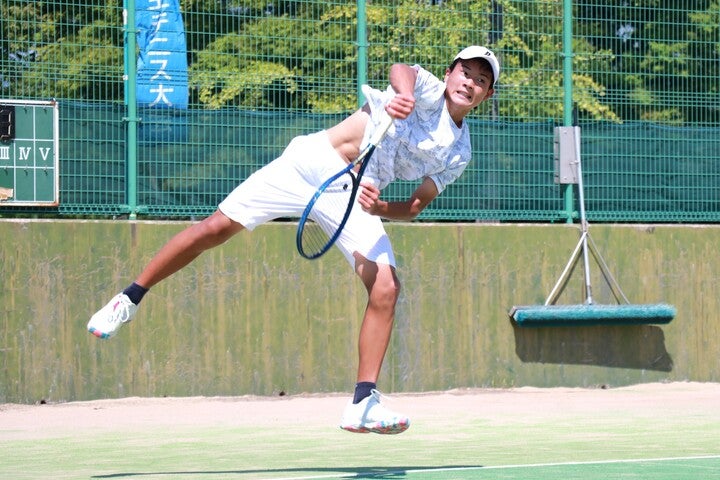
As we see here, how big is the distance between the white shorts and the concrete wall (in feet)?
14.6

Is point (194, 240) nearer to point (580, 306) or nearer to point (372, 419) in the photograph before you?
point (372, 419)

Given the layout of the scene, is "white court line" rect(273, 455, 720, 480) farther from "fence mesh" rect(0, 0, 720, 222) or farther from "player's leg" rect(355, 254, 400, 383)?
"fence mesh" rect(0, 0, 720, 222)

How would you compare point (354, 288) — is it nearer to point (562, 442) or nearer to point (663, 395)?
point (663, 395)

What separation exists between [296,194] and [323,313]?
493cm

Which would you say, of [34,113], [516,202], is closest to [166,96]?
[34,113]

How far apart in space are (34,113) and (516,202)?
14.6 ft

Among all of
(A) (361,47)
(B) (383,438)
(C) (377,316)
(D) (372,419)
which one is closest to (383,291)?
(C) (377,316)

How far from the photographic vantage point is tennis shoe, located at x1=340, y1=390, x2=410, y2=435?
619 centimetres

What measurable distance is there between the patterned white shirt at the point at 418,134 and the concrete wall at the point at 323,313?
15.7 ft

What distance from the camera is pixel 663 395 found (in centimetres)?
1208

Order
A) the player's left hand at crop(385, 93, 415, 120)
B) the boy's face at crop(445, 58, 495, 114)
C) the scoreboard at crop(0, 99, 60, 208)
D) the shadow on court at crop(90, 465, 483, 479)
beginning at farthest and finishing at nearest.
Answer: the scoreboard at crop(0, 99, 60, 208) < the boy's face at crop(445, 58, 495, 114) < the shadow on court at crop(90, 465, 483, 479) < the player's left hand at crop(385, 93, 415, 120)

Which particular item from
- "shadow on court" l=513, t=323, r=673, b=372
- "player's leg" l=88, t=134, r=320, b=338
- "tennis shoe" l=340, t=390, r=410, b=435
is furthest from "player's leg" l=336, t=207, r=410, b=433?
"shadow on court" l=513, t=323, r=673, b=372

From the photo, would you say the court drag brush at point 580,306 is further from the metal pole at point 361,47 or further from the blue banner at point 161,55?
the blue banner at point 161,55

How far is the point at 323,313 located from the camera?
1168cm
